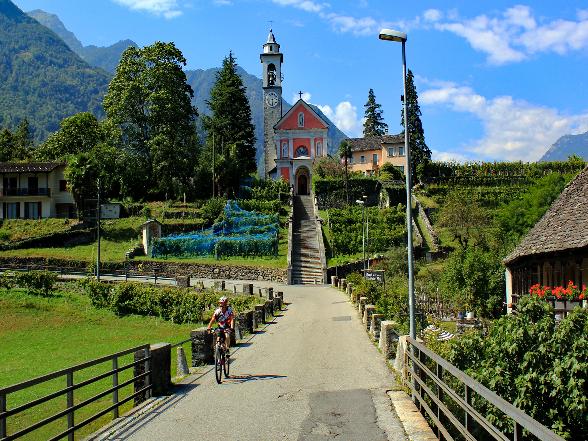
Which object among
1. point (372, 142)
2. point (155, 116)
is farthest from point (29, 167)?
point (372, 142)

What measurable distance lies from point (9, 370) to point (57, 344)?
5649 millimetres

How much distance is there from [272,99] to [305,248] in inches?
1506

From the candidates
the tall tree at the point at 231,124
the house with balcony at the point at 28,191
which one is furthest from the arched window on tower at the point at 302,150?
the house with balcony at the point at 28,191

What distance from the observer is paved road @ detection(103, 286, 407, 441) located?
963cm

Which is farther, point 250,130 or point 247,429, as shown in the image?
point 250,130

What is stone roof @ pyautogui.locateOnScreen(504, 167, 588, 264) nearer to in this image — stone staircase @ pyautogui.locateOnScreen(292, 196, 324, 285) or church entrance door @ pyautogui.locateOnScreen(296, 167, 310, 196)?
stone staircase @ pyautogui.locateOnScreen(292, 196, 324, 285)

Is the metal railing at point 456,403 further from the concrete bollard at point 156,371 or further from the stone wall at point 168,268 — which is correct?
the stone wall at point 168,268

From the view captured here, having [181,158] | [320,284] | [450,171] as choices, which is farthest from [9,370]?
[450,171]

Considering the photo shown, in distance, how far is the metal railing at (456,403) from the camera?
17.9 ft

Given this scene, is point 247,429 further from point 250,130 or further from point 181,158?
point 250,130

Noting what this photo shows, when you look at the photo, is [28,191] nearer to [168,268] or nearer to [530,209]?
[168,268]

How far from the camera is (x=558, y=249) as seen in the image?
19.4 m

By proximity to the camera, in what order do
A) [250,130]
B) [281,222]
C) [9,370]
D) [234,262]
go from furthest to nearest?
1. [250,130]
2. [281,222]
3. [234,262]
4. [9,370]

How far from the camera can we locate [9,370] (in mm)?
23984
